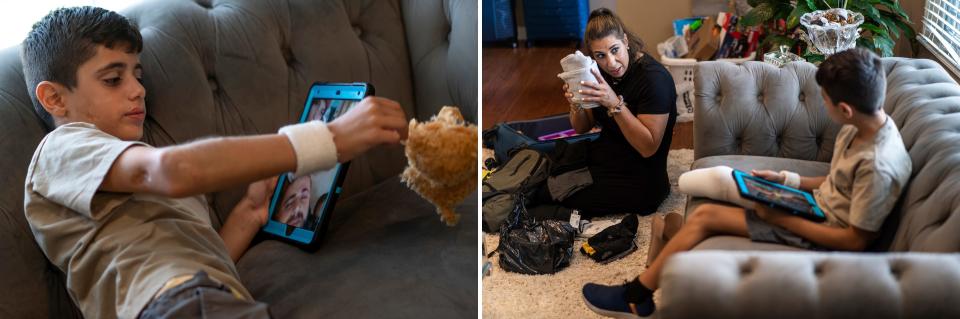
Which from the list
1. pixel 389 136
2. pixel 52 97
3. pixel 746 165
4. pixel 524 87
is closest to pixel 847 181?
pixel 746 165

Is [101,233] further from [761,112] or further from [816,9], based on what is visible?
[816,9]

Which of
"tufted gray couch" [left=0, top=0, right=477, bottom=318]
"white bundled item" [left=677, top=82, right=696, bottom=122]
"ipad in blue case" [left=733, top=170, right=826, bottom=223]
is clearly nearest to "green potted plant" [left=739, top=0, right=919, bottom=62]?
"white bundled item" [left=677, top=82, right=696, bottom=122]

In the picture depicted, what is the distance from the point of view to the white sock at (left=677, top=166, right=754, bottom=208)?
1761 millimetres

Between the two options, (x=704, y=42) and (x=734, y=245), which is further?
(x=704, y=42)

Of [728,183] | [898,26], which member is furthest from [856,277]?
[898,26]

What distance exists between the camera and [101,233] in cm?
134

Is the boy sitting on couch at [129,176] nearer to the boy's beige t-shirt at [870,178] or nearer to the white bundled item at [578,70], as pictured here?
the boy's beige t-shirt at [870,178]

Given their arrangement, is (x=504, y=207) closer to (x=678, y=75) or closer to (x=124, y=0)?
(x=124, y=0)

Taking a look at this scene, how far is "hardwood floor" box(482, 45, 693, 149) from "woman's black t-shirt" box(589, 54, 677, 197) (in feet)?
2.19

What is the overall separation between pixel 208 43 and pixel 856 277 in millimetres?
1075

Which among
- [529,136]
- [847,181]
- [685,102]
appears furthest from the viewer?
[685,102]

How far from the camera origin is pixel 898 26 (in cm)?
300

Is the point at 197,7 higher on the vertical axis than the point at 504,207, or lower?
higher

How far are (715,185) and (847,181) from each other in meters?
0.29
